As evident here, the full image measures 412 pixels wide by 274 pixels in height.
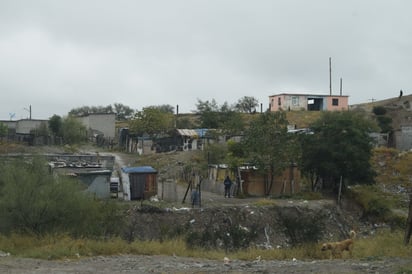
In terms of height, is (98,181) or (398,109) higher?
(398,109)

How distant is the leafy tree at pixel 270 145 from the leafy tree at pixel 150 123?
95.4 feet

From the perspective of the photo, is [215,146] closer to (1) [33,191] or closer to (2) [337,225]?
(2) [337,225]

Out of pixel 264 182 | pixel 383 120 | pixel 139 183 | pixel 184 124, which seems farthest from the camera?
pixel 184 124

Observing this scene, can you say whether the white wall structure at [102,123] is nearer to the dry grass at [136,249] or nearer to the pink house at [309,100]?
the pink house at [309,100]

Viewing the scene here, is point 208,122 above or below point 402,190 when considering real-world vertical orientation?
above

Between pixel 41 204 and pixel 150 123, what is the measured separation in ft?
153

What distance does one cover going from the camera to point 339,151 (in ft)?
119

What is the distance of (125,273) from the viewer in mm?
13281

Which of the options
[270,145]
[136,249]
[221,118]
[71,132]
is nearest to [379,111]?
[221,118]

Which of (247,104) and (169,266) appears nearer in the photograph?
(169,266)

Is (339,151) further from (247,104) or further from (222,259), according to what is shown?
(247,104)

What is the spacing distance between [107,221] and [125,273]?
11.5 m

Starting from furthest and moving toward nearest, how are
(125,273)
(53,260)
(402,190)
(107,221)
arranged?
1. (402,190)
2. (107,221)
3. (53,260)
4. (125,273)

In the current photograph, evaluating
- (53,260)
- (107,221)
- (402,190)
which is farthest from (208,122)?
(53,260)
